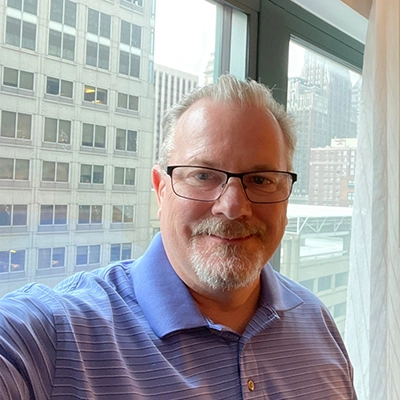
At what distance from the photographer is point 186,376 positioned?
84 centimetres

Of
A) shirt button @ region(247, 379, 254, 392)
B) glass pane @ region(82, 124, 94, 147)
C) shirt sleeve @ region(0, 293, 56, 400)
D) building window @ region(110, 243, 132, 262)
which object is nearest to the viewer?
shirt sleeve @ region(0, 293, 56, 400)

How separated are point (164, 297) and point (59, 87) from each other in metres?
0.56

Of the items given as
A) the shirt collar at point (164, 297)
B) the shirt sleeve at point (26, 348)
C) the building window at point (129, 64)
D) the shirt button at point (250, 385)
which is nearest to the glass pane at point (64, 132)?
the building window at point (129, 64)

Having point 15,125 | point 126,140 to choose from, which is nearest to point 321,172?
point 126,140

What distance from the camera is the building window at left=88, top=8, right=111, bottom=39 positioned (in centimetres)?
113

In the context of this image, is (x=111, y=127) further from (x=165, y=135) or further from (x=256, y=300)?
(x=256, y=300)

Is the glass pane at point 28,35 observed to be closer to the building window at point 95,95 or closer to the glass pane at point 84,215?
the building window at point 95,95

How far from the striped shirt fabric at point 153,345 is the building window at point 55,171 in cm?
26

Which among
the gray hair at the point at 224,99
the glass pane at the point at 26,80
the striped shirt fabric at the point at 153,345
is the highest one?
the glass pane at the point at 26,80

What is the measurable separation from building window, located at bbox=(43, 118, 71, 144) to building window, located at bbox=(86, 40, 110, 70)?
0.17 meters

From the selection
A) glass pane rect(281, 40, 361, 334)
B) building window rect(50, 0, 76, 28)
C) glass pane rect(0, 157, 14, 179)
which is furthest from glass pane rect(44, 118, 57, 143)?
glass pane rect(281, 40, 361, 334)

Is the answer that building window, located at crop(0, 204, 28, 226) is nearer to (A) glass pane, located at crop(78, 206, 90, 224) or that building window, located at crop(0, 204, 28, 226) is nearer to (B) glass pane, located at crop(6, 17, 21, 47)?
(A) glass pane, located at crop(78, 206, 90, 224)

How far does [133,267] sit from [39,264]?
0.83ft

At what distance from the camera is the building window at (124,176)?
1209mm
